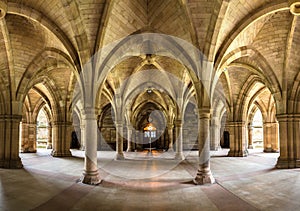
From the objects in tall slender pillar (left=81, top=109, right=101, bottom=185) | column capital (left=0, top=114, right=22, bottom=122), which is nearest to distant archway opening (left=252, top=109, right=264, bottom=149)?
tall slender pillar (left=81, top=109, right=101, bottom=185)

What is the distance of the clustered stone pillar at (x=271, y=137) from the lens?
20.5 metres

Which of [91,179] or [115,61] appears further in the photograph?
[115,61]

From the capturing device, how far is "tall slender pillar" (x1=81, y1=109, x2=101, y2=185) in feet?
24.9

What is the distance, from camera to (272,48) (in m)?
9.90

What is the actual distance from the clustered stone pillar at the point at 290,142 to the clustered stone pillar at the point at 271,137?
10898mm

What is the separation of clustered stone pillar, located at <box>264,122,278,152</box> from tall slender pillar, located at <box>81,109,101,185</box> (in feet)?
57.6

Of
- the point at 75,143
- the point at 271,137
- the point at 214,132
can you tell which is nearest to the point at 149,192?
A: the point at 271,137

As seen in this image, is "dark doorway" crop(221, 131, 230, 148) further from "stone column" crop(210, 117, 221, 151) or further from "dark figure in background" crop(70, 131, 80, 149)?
"dark figure in background" crop(70, 131, 80, 149)

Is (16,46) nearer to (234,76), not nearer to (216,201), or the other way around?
(216,201)

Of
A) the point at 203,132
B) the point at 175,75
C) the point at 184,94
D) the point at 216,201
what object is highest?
the point at 175,75

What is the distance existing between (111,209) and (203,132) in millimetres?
4114

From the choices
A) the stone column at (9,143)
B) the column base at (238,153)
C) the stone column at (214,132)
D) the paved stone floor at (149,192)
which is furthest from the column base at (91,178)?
the stone column at (214,132)

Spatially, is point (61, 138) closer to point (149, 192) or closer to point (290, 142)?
point (149, 192)

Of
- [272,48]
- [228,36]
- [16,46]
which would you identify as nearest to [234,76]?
[272,48]
